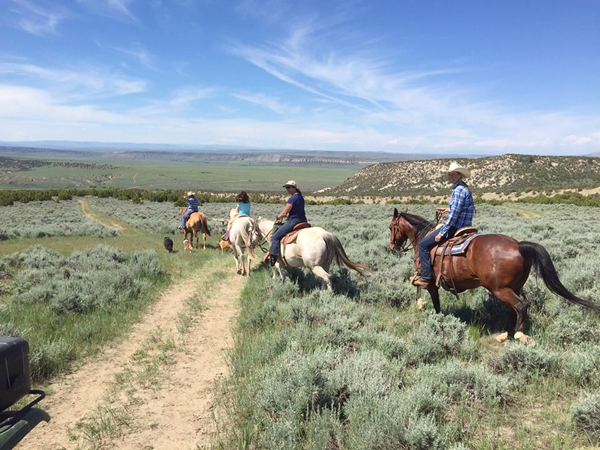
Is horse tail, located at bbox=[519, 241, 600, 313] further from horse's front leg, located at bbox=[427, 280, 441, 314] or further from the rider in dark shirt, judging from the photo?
the rider in dark shirt

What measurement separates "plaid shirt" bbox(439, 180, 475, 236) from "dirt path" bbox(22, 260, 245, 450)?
4.72 metres

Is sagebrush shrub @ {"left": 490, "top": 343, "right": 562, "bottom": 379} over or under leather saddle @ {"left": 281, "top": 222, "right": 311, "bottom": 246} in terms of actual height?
under

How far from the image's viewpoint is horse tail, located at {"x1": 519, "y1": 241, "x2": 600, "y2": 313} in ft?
16.8

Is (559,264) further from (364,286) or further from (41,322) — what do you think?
(41,322)

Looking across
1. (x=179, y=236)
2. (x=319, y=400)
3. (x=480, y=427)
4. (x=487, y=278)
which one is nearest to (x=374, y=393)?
(x=319, y=400)

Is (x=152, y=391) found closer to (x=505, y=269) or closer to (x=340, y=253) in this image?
(x=340, y=253)

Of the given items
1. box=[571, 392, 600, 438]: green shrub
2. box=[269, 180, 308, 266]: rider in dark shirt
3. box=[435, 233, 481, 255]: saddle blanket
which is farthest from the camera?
box=[269, 180, 308, 266]: rider in dark shirt

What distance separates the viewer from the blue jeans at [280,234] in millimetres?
8844

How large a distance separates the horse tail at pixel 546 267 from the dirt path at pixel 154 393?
5.13 metres

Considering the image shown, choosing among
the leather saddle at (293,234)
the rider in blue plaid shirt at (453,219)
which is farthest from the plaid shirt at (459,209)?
the leather saddle at (293,234)

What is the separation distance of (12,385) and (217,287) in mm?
8002

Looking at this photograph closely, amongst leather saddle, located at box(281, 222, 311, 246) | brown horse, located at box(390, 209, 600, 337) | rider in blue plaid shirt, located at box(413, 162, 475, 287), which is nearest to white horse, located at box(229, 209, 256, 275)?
leather saddle, located at box(281, 222, 311, 246)

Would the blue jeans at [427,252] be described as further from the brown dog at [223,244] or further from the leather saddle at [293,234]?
the brown dog at [223,244]

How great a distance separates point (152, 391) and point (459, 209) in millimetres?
5812
